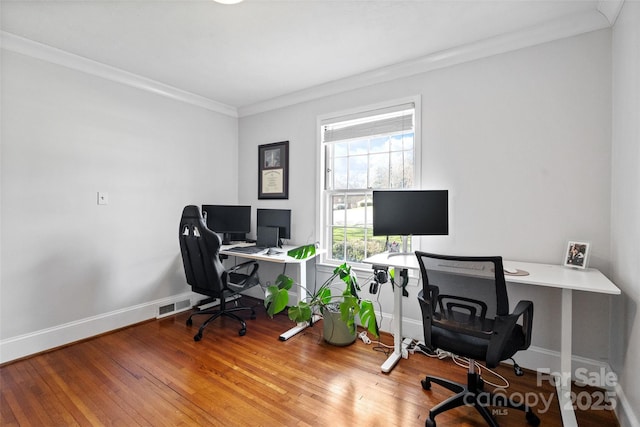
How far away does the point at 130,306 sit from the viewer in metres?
3.11

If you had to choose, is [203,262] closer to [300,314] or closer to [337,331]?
[300,314]

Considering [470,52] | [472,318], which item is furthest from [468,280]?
[470,52]

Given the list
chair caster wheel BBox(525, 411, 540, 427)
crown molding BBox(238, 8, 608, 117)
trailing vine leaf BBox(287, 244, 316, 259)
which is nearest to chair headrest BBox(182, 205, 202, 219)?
trailing vine leaf BBox(287, 244, 316, 259)

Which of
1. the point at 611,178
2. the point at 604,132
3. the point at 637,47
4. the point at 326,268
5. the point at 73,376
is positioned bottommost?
the point at 73,376

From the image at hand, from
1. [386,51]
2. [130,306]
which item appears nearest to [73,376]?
[130,306]

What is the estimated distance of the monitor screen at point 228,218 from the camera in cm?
367

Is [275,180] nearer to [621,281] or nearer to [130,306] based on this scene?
[130,306]

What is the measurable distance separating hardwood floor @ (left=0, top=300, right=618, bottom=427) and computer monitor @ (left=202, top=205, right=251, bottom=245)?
4.39ft

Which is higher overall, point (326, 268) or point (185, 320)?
point (326, 268)

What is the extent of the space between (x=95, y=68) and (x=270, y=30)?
6.03ft

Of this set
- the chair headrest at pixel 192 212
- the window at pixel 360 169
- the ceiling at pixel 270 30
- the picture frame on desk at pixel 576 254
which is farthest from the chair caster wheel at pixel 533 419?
the chair headrest at pixel 192 212

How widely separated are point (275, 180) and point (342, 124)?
1124mm

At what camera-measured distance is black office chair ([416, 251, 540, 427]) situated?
5.02 feet

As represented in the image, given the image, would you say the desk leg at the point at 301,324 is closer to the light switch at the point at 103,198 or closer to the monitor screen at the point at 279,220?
the monitor screen at the point at 279,220
